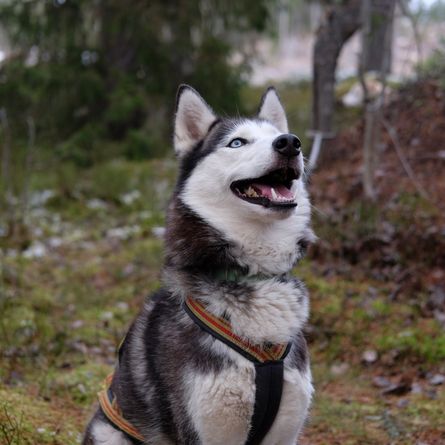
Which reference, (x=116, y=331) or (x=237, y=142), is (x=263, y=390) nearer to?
(x=237, y=142)

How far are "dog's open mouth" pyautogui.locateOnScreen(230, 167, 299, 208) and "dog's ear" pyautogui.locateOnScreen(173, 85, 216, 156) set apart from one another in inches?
20.7

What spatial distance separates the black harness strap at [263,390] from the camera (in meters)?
2.73

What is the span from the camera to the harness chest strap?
108 inches

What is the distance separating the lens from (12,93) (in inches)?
468

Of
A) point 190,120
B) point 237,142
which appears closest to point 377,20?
point 190,120

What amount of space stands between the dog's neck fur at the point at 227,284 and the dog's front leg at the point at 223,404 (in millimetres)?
221

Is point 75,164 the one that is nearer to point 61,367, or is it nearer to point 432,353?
point 61,367

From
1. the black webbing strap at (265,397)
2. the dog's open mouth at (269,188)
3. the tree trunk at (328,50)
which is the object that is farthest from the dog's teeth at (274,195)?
the tree trunk at (328,50)

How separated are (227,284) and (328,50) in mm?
6127

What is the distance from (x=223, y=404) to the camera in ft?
8.94

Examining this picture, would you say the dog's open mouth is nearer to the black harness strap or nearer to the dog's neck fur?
the dog's neck fur

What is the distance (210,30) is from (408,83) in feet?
12.4

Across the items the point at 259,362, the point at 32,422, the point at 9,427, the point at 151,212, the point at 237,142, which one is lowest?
the point at 151,212

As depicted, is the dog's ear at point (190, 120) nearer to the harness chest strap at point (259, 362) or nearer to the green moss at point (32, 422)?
the harness chest strap at point (259, 362)
